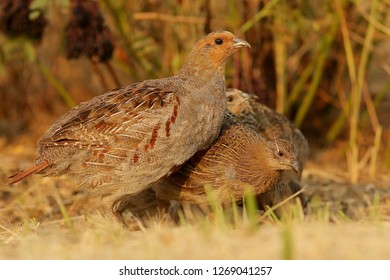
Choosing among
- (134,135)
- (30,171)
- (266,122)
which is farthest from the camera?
(266,122)

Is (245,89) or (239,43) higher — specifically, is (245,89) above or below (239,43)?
below

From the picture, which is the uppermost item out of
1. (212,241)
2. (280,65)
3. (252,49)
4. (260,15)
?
(260,15)

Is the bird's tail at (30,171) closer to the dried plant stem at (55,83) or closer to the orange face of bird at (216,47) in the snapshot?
the orange face of bird at (216,47)

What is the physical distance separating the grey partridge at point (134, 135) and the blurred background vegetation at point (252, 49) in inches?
53.3

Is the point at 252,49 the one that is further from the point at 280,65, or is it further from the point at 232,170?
the point at 232,170

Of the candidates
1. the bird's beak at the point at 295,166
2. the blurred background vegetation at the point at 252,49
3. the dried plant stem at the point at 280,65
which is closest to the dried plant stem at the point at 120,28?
the blurred background vegetation at the point at 252,49

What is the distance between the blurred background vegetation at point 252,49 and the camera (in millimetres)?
6367

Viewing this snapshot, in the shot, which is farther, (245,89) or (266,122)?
(245,89)

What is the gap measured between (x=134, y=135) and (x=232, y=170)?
69cm

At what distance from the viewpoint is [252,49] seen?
7.32m

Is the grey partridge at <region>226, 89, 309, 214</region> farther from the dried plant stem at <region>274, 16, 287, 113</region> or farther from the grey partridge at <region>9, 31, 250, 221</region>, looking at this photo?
the dried plant stem at <region>274, 16, 287, 113</region>

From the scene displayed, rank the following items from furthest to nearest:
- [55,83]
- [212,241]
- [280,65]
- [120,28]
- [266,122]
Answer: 1. [280,65]
2. [55,83]
3. [120,28]
4. [266,122]
5. [212,241]

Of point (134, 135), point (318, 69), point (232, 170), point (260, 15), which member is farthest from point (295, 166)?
point (318, 69)
